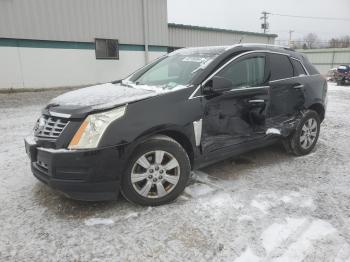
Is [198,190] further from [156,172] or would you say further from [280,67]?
[280,67]

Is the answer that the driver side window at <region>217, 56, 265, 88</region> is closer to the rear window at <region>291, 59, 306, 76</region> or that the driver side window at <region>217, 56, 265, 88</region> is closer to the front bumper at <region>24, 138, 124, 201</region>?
the rear window at <region>291, 59, 306, 76</region>

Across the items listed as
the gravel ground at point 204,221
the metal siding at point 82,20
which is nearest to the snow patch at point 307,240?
the gravel ground at point 204,221

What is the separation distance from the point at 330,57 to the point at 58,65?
2480cm

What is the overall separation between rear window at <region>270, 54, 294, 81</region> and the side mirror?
1.07m

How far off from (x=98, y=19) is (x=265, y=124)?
43.1 feet

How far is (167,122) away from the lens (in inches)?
123

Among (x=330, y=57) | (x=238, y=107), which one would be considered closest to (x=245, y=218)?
(x=238, y=107)

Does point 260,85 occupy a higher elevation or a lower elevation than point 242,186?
higher

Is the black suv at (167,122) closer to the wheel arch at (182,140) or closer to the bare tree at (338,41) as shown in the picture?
the wheel arch at (182,140)

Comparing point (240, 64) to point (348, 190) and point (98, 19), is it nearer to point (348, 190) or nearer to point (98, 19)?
point (348, 190)

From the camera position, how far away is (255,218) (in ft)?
9.84

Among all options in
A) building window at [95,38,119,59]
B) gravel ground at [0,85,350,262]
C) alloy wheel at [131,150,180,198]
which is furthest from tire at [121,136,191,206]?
building window at [95,38,119,59]

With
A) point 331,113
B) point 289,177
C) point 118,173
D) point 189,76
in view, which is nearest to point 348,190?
point 289,177

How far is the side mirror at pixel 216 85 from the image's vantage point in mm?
3432
